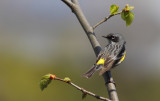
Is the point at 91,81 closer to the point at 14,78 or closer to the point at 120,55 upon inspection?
the point at 14,78

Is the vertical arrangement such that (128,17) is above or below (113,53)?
below

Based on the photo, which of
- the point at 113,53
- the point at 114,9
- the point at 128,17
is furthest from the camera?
the point at 113,53

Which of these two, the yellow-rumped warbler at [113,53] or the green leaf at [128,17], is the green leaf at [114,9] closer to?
the green leaf at [128,17]

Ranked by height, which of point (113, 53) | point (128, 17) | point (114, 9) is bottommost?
point (128, 17)

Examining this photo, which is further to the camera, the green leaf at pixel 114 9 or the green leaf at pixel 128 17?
the green leaf at pixel 114 9

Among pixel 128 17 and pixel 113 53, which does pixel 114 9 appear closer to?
pixel 128 17

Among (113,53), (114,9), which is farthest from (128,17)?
(113,53)

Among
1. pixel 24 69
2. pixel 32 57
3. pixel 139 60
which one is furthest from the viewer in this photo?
pixel 32 57

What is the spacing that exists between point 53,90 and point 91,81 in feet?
6.86

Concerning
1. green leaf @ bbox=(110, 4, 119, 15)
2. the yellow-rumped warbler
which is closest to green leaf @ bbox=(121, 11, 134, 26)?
green leaf @ bbox=(110, 4, 119, 15)

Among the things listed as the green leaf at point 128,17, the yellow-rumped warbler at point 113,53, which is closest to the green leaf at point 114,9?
the green leaf at point 128,17

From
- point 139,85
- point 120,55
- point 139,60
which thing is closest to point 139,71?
point 139,60

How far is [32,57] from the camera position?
26.4m

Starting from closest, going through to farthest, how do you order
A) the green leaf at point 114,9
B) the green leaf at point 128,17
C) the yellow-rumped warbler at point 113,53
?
1. the green leaf at point 128,17
2. the green leaf at point 114,9
3. the yellow-rumped warbler at point 113,53
